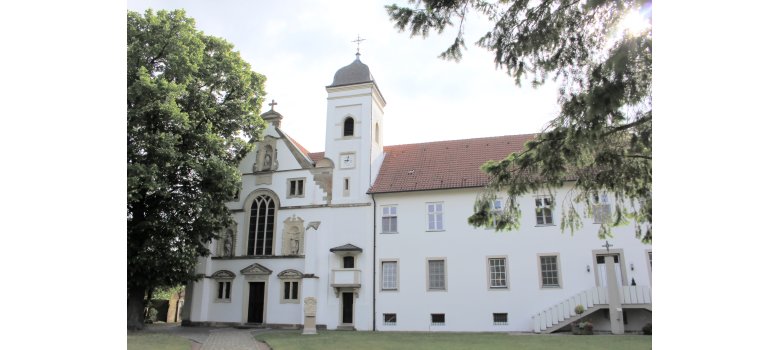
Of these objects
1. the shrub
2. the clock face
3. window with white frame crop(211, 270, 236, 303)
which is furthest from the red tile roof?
window with white frame crop(211, 270, 236, 303)

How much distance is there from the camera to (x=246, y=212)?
73.8 feet

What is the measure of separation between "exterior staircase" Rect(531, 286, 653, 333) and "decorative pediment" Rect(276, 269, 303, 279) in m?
9.65

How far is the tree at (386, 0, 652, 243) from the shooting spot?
16.6 ft

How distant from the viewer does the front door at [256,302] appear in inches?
830

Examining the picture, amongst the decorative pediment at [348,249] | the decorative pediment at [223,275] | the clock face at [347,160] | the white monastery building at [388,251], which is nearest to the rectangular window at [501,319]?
the white monastery building at [388,251]

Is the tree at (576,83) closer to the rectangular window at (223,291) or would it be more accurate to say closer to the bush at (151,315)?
the rectangular window at (223,291)

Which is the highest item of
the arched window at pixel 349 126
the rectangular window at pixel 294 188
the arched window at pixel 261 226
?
the arched window at pixel 349 126

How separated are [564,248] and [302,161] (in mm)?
11876

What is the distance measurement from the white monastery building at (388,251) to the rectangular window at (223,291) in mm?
44

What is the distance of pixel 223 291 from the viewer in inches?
853
